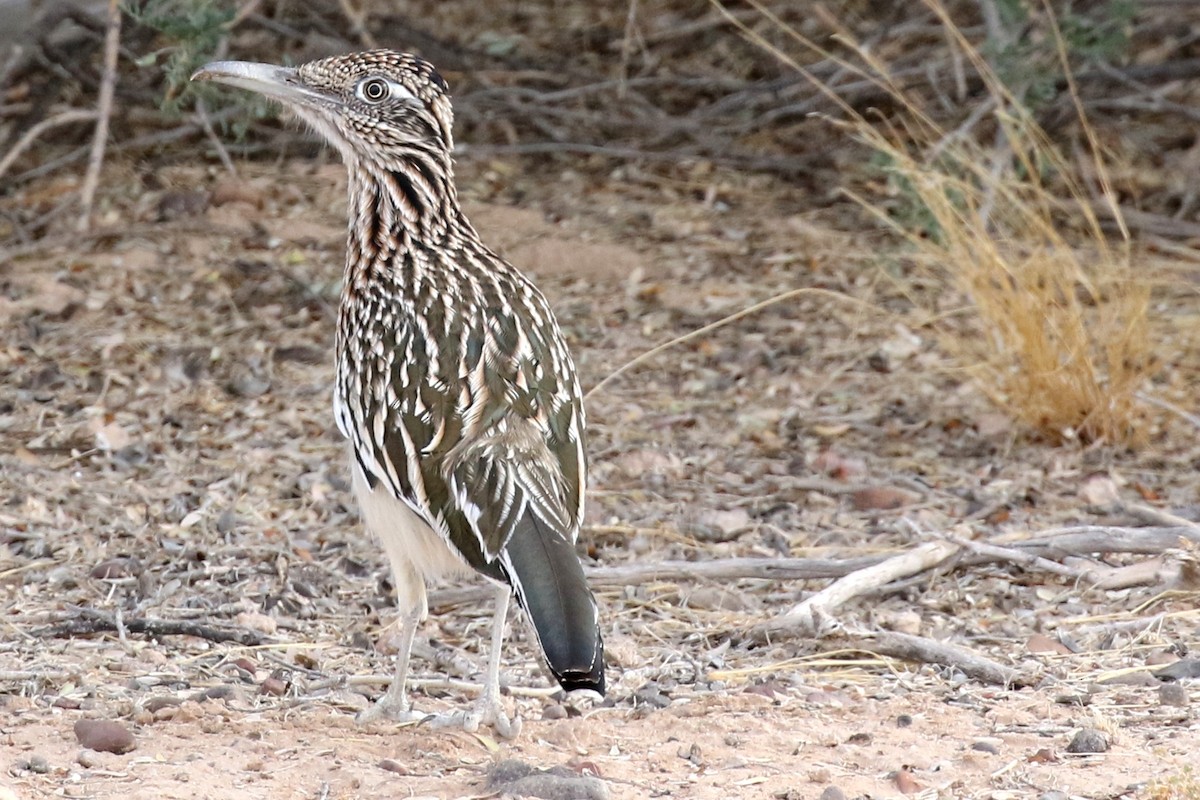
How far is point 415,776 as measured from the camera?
388 centimetres

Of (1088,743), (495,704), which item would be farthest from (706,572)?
(1088,743)

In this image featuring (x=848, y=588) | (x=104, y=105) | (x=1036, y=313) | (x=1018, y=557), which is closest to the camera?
(x=848, y=588)

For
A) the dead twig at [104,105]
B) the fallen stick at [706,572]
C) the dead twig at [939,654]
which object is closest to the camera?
the dead twig at [939,654]

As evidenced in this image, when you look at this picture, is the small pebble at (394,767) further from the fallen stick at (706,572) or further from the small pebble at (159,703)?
the fallen stick at (706,572)

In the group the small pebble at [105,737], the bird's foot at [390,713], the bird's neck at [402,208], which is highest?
the bird's neck at [402,208]

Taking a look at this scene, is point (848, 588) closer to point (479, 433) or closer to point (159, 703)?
point (479, 433)

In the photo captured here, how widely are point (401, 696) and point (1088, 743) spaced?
5.34ft

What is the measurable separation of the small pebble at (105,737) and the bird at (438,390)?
59 centimetres

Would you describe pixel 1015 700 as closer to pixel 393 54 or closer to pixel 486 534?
pixel 486 534

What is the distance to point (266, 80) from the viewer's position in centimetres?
475

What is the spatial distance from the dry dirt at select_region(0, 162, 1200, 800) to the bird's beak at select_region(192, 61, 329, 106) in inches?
58.1

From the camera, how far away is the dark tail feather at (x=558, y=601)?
3.55 meters

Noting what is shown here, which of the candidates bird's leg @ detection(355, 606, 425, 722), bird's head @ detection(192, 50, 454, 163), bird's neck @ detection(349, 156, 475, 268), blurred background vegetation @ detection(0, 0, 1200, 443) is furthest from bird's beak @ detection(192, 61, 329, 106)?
blurred background vegetation @ detection(0, 0, 1200, 443)

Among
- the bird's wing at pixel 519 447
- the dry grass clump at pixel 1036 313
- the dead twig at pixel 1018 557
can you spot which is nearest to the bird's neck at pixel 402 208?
the bird's wing at pixel 519 447
